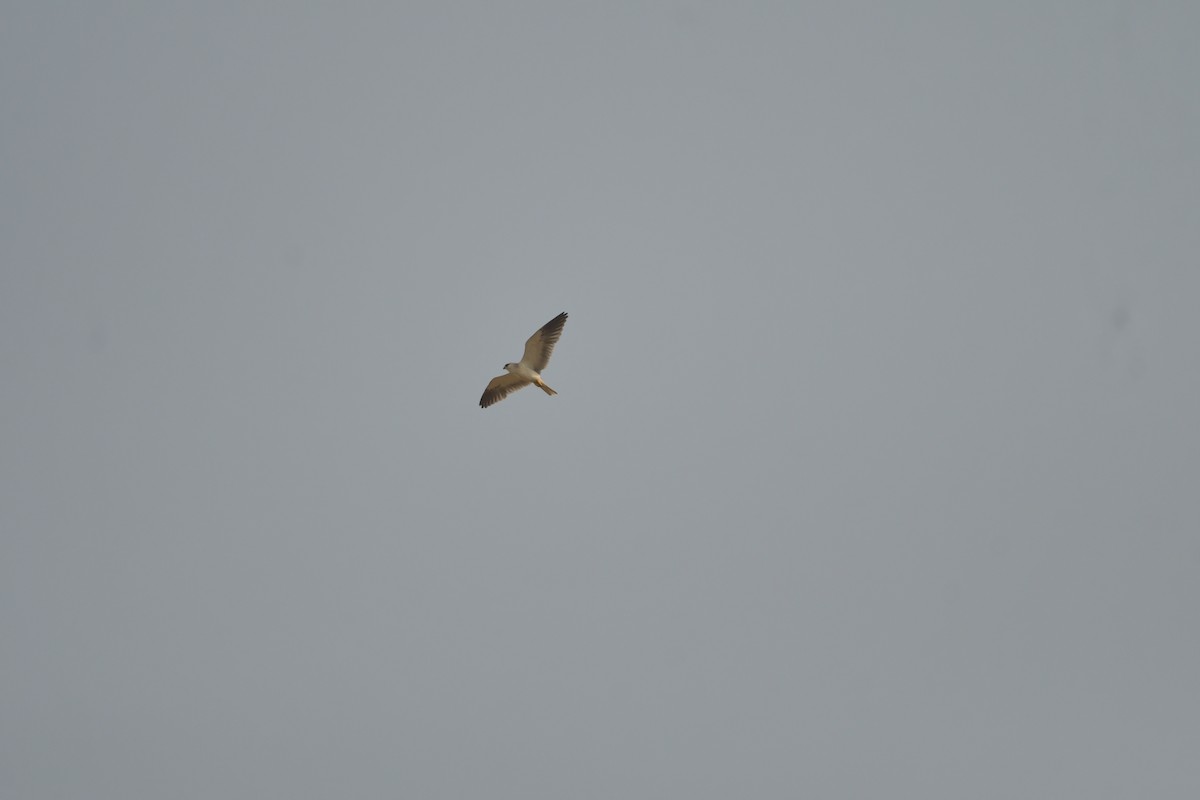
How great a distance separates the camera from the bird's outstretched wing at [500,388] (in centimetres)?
5312

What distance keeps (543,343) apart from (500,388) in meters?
2.58

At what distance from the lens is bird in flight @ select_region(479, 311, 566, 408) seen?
5203 cm

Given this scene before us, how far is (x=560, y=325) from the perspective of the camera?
2055 inches

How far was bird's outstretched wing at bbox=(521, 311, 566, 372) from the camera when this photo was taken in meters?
51.9

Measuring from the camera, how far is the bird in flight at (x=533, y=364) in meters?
52.0

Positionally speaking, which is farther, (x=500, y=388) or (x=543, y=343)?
(x=500, y=388)

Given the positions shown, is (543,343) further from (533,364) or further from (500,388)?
(500,388)

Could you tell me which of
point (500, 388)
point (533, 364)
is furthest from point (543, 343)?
point (500, 388)

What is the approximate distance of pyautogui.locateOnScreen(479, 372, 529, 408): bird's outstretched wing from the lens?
53125mm

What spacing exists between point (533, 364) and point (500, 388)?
1.74 metres

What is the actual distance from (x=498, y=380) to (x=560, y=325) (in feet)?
9.36

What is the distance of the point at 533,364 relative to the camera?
52656 millimetres

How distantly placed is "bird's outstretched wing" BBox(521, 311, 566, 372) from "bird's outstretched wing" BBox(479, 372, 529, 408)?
839 millimetres

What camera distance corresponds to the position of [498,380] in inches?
2095
